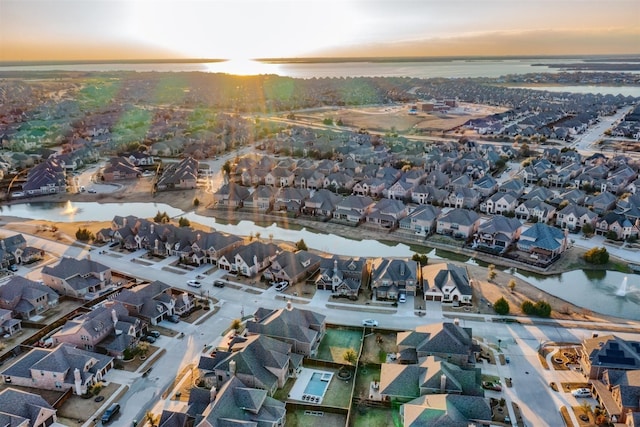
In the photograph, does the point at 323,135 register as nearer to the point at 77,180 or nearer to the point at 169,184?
the point at 169,184

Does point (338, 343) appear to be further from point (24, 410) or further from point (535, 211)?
point (535, 211)

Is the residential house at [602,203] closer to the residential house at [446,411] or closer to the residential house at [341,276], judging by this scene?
the residential house at [341,276]

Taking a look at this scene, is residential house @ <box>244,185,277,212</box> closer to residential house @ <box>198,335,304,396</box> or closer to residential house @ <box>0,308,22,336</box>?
residential house @ <box>0,308,22,336</box>

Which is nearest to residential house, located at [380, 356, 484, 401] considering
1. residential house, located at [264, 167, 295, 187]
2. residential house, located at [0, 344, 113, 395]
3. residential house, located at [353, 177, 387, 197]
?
residential house, located at [0, 344, 113, 395]

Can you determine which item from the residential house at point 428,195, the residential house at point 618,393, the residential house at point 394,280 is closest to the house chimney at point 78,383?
the residential house at point 394,280

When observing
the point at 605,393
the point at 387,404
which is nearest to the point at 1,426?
the point at 387,404
